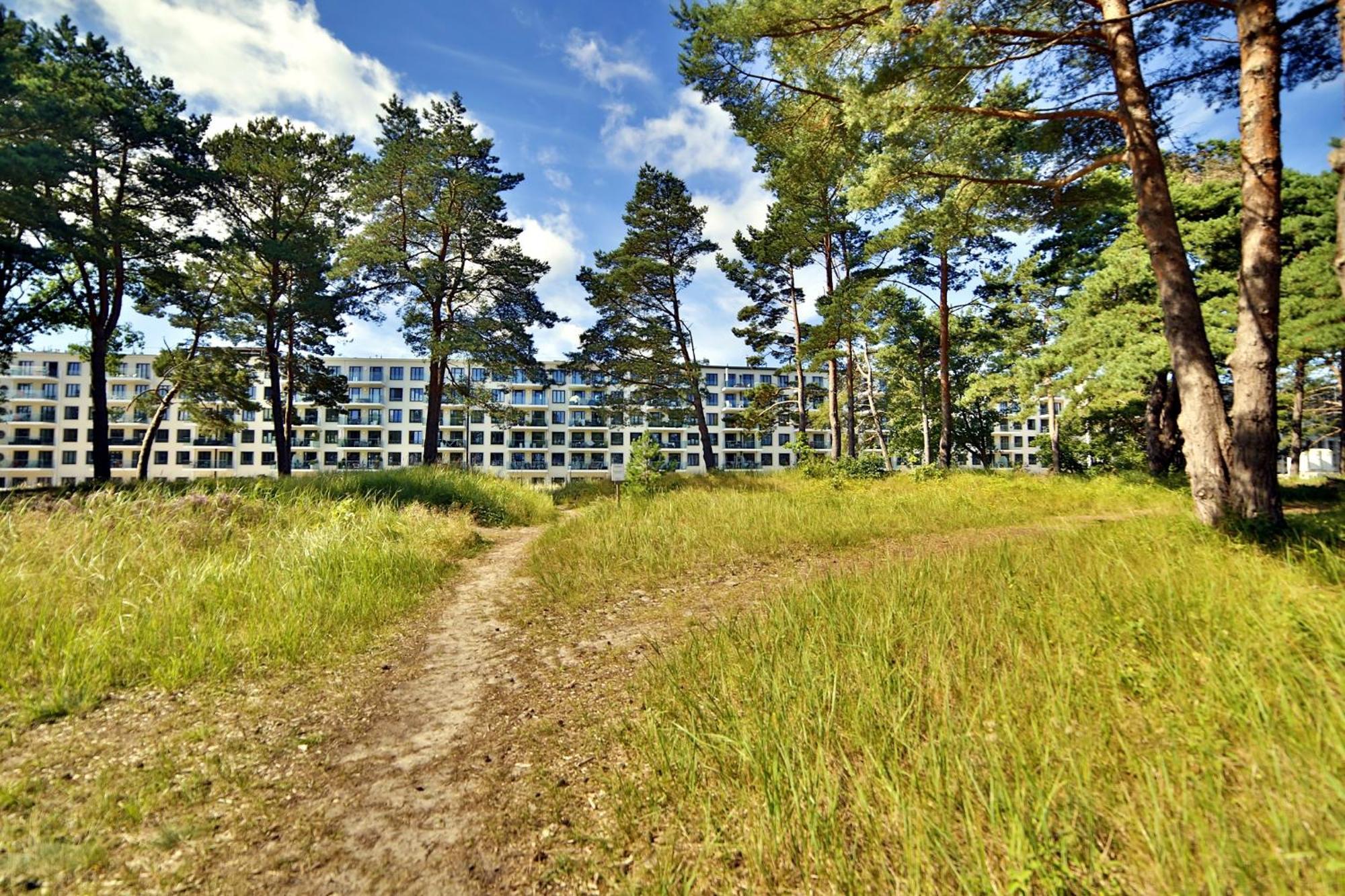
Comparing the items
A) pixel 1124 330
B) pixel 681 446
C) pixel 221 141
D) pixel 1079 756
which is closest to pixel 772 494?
pixel 1079 756

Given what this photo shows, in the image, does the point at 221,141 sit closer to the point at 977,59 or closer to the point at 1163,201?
the point at 977,59

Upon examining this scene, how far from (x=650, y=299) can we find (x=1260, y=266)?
75.9ft

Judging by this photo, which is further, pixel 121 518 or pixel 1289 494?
pixel 1289 494

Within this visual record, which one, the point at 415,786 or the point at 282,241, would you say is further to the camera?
the point at 282,241

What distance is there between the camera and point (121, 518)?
7.05 metres

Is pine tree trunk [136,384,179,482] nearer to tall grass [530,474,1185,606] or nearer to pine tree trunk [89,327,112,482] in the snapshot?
pine tree trunk [89,327,112,482]

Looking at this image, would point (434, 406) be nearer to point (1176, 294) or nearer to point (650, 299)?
point (650, 299)

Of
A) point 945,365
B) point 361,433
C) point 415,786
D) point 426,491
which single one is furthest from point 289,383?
point 361,433

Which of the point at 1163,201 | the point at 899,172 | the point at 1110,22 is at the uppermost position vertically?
the point at 1110,22

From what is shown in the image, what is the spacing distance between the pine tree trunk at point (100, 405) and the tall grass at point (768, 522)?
21312 mm

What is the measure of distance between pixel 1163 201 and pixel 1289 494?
13.4 metres

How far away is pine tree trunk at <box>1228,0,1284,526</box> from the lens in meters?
6.05

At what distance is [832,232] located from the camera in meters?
22.1

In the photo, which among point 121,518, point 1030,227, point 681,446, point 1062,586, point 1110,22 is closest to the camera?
point 1062,586
